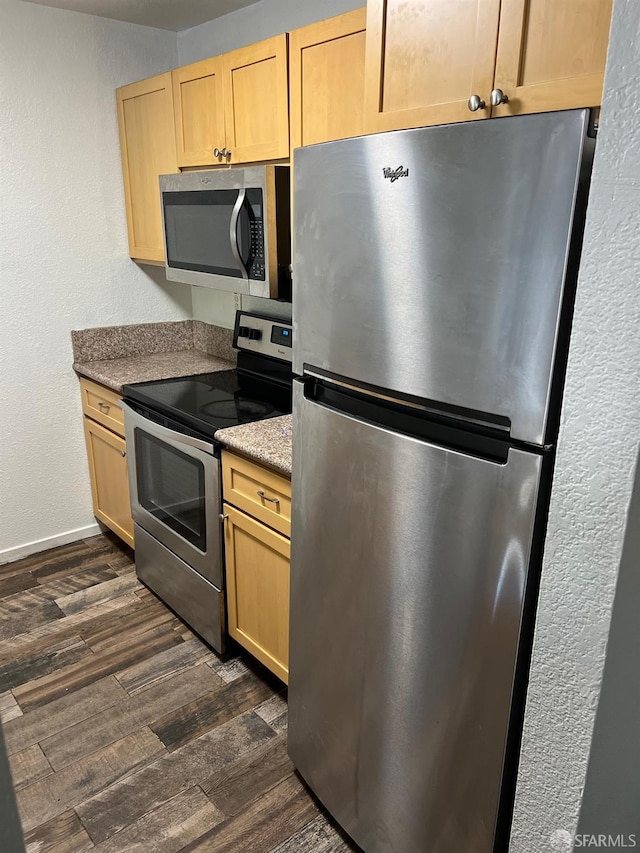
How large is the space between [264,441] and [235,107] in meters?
1.16

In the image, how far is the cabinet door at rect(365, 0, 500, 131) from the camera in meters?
1.22

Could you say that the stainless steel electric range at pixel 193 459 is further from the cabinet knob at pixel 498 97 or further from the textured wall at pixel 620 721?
the textured wall at pixel 620 721

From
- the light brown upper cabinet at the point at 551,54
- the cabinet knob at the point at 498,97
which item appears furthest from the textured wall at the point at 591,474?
the cabinet knob at the point at 498,97

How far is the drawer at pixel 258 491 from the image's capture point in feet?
6.17

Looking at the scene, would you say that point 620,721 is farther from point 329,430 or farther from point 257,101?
point 257,101

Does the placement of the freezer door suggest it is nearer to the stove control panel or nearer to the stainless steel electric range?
the stainless steel electric range

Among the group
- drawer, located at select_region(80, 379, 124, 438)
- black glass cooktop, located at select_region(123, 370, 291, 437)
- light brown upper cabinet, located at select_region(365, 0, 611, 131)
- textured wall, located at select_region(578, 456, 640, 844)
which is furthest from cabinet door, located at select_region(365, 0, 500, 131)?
drawer, located at select_region(80, 379, 124, 438)

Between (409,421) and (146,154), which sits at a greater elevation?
(146,154)

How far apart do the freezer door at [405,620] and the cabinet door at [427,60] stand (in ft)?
2.22

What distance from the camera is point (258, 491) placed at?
6.47 ft

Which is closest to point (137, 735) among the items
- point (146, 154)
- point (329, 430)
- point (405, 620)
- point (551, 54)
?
point (405, 620)

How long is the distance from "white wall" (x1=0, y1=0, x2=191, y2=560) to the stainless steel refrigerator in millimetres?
1819

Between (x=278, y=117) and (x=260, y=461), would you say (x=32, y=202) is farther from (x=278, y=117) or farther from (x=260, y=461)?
(x=260, y=461)

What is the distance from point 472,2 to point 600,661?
1208 mm
